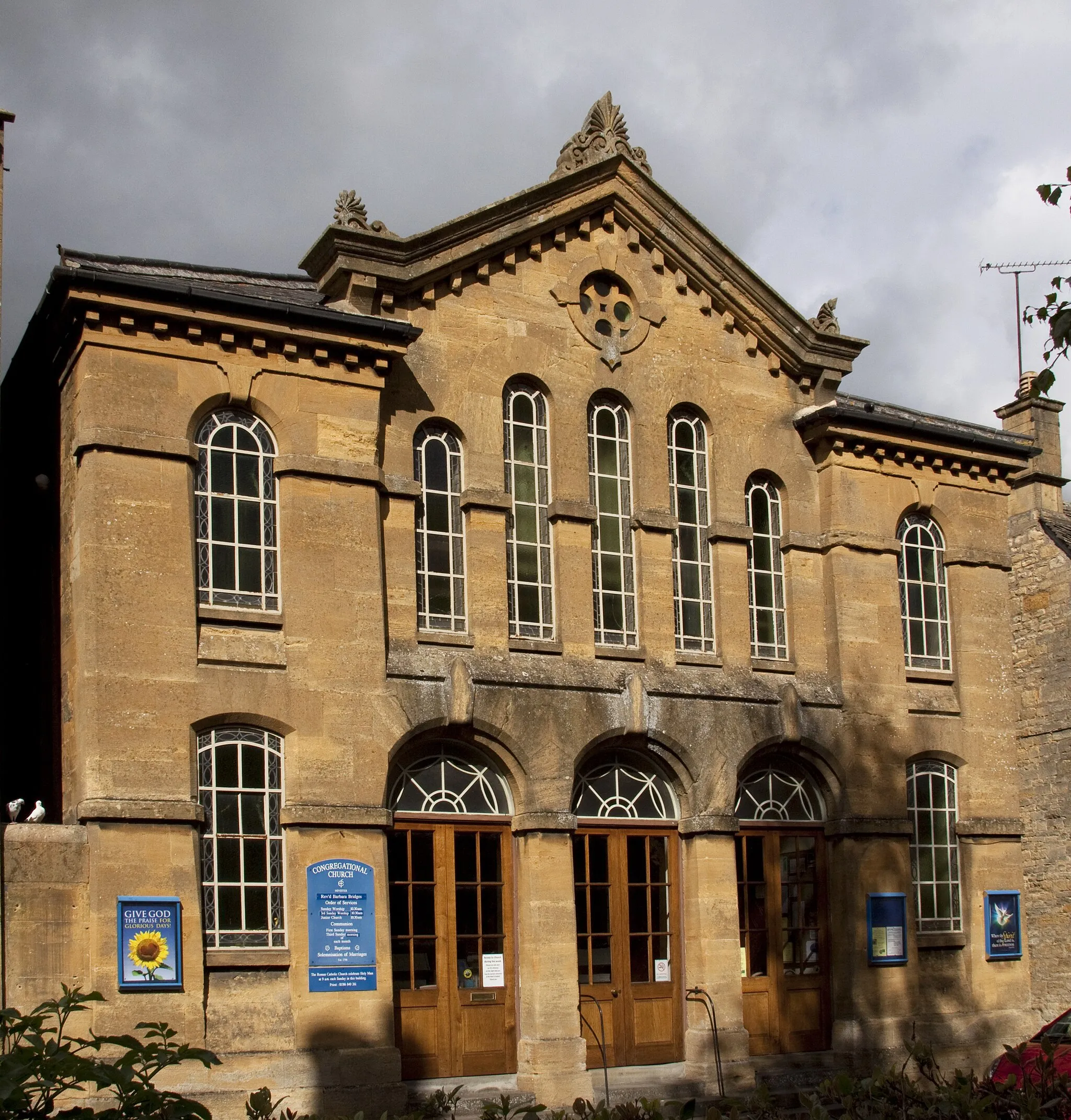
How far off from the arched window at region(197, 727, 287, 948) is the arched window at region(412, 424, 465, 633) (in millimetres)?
2449

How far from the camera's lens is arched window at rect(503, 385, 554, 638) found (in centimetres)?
1755

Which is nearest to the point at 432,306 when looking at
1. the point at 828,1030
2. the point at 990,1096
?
the point at 828,1030

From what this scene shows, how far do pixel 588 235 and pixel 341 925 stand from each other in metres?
8.53

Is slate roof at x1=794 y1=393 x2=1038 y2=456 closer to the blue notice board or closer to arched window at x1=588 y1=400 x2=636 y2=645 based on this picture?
arched window at x1=588 y1=400 x2=636 y2=645

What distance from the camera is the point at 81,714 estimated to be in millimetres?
14555

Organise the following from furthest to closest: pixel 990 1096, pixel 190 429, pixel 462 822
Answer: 1. pixel 462 822
2. pixel 190 429
3. pixel 990 1096

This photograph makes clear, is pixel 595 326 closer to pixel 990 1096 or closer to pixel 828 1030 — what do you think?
pixel 828 1030

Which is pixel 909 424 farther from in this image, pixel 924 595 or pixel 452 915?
pixel 452 915

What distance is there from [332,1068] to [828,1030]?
261 inches

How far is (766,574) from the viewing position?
→ 768 inches

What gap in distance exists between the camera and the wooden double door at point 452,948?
16.1 metres

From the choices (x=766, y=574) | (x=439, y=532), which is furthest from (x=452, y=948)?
(x=766, y=574)

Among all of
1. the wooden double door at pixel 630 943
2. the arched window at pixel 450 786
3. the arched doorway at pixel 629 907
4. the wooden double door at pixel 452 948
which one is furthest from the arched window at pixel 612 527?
the wooden double door at pixel 452 948

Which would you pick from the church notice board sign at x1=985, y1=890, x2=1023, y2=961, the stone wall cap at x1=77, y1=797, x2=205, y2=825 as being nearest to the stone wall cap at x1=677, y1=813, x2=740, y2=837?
the church notice board sign at x1=985, y1=890, x2=1023, y2=961
